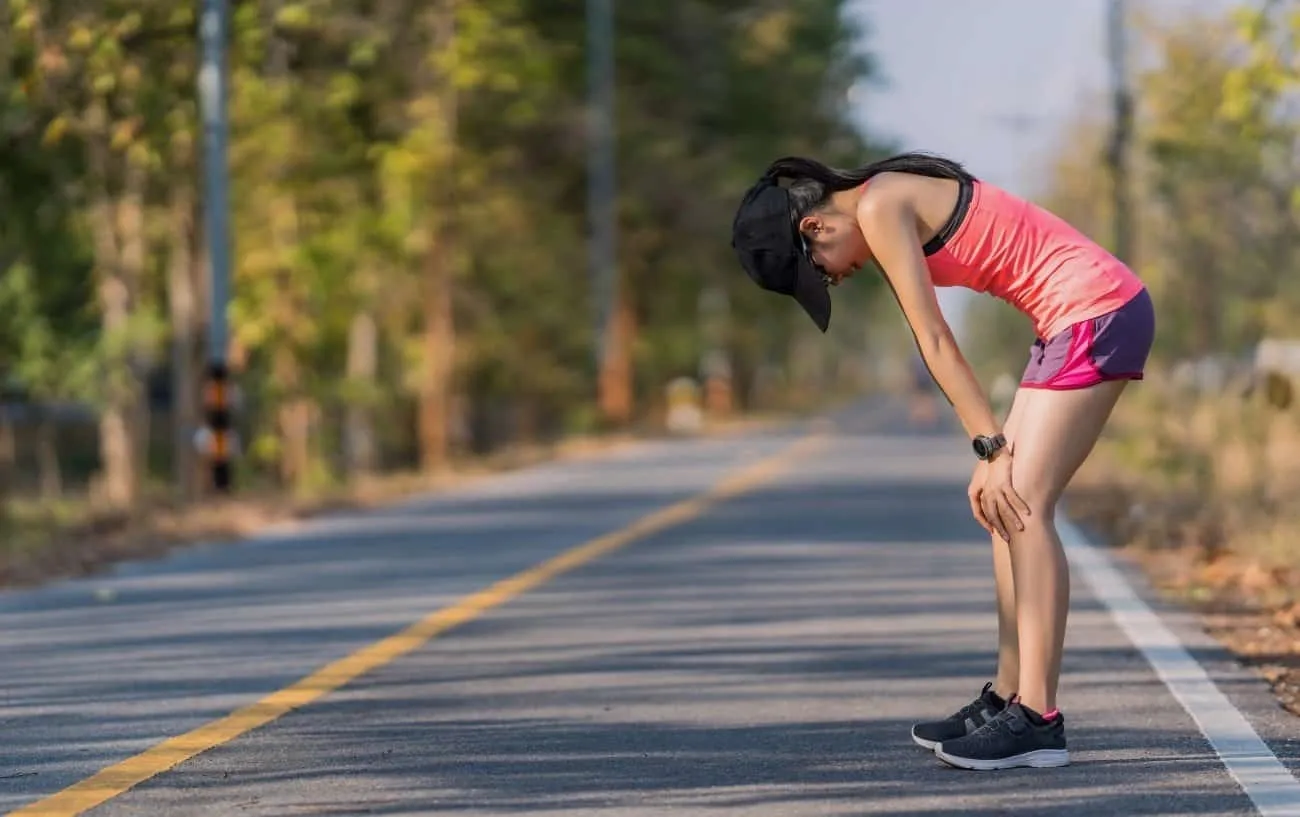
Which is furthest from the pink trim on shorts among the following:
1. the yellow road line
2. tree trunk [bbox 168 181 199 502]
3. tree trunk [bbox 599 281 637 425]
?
tree trunk [bbox 599 281 637 425]

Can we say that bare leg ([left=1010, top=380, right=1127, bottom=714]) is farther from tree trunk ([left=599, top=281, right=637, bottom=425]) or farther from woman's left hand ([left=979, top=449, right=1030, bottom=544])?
tree trunk ([left=599, top=281, right=637, bottom=425])

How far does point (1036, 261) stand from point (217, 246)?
14.9 metres

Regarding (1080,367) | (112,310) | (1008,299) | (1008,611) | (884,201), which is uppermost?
(884,201)

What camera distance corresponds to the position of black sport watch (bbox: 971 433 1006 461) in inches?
270

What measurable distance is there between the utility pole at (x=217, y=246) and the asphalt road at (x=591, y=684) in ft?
13.9

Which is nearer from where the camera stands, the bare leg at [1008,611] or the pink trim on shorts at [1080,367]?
the pink trim on shorts at [1080,367]

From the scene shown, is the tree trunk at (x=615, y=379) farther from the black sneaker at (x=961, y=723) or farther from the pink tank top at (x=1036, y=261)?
the pink tank top at (x=1036, y=261)

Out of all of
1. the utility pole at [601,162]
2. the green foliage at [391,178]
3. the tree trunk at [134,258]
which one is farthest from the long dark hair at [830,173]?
the utility pole at [601,162]

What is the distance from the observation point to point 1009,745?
22.5 ft

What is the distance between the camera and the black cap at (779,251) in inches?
274

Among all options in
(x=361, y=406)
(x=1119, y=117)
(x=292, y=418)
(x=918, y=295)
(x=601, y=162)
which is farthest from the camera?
(x=601, y=162)

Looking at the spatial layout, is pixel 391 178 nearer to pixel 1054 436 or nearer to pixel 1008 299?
pixel 1008 299

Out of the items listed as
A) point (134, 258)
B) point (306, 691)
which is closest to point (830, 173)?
point (306, 691)

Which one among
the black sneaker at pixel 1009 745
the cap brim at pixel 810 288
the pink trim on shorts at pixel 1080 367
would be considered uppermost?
the cap brim at pixel 810 288
